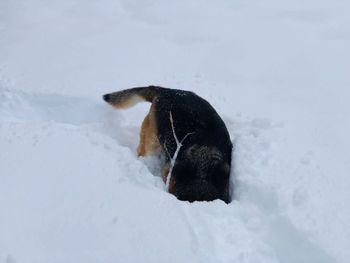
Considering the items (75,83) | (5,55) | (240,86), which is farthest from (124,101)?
(5,55)

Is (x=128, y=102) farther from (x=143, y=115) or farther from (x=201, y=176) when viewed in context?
(x=201, y=176)

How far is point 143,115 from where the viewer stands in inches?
208

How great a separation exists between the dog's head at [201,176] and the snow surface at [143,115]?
153mm

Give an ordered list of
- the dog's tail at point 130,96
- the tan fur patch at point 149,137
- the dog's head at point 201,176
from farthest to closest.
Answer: the dog's tail at point 130,96
the tan fur patch at point 149,137
the dog's head at point 201,176

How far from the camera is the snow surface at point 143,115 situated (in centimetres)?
327

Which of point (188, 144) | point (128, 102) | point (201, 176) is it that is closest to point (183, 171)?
point (201, 176)

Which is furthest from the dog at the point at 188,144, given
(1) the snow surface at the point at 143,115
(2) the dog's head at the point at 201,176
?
(1) the snow surface at the point at 143,115

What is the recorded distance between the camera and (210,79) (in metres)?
5.79

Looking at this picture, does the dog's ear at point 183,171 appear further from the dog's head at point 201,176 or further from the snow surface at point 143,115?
the snow surface at point 143,115

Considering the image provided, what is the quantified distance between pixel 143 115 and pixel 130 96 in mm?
284

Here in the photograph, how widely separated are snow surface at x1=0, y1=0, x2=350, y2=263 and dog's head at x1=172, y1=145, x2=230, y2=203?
0.15 m

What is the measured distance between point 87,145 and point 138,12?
3.71m

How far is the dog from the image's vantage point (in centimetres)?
416

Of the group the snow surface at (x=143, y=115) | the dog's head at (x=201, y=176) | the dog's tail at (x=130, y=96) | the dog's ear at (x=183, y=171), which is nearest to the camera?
the snow surface at (x=143, y=115)
